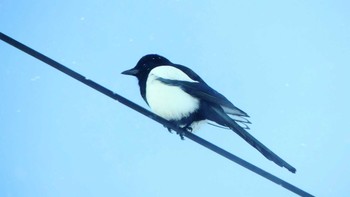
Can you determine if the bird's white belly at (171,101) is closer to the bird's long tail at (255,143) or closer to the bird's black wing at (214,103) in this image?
the bird's black wing at (214,103)

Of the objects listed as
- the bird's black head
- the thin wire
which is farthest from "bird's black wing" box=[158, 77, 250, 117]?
the thin wire

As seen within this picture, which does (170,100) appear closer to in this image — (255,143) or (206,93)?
(206,93)

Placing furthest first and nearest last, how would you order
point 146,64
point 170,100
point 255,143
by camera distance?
point 146,64 → point 170,100 → point 255,143

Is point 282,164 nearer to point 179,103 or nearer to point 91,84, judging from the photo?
point 91,84

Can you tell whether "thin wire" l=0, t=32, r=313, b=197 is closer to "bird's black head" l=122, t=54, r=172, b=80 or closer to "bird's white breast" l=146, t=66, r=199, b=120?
"bird's white breast" l=146, t=66, r=199, b=120

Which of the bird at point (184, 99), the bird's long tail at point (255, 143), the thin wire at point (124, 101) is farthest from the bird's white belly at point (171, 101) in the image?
the thin wire at point (124, 101)

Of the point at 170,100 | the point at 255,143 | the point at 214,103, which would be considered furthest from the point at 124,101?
the point at 170,100
